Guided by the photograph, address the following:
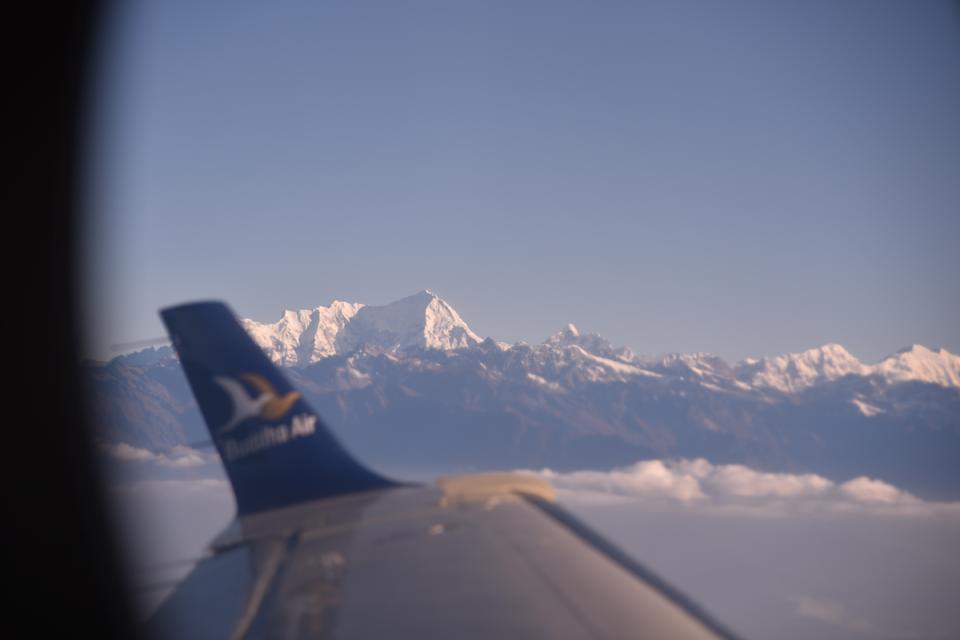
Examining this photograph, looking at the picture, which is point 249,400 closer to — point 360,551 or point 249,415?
point 249,415

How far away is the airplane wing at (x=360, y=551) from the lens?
3.69 meters

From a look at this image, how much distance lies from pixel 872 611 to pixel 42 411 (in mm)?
138528

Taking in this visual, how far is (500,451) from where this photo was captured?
180 m

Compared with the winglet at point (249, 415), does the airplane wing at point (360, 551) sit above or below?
below

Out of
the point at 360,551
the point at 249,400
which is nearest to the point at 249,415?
the point at 249,400

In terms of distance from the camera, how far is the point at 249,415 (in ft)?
22.4

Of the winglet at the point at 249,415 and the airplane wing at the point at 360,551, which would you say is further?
the winglet at the point at 249,415

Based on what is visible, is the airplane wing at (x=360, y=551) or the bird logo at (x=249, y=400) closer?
the airplane wing at (x=360, y=551)

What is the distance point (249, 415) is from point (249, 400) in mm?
134

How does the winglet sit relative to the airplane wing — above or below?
above

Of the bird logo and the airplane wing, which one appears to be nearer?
the airplane wing

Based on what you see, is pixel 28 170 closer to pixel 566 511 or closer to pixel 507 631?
pixel 566 511

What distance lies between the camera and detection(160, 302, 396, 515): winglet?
6816 millimetres

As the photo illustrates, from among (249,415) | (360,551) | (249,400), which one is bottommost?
(360,551)
